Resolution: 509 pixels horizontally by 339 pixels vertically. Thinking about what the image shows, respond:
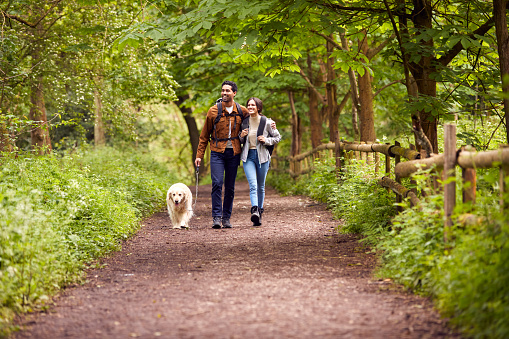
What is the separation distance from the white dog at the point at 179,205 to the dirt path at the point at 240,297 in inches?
59.9

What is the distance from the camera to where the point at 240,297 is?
186 inches

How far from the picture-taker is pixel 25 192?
20.4ft

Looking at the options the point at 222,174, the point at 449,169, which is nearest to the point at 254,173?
the point at 222,174

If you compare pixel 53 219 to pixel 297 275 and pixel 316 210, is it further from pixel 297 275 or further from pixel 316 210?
pixel 316 210

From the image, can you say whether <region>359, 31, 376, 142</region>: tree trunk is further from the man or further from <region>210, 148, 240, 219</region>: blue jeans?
<region>210, 148, 240, 219</region>: blue jeans

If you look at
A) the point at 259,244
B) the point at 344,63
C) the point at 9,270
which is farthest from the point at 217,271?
the point at 344,63

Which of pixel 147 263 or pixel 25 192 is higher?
pixel 25 192

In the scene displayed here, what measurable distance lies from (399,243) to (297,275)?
109 cm

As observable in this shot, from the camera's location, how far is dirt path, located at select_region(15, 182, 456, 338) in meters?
3.84

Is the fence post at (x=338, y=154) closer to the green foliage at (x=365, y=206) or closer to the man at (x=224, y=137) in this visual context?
the green foliage at (x=365, y=206)

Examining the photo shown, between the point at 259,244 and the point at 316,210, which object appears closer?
the point at 259,244

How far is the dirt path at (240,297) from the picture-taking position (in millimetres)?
3836

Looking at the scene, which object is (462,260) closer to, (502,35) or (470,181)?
(470,181)

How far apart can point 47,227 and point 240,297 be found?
6.55 ft
